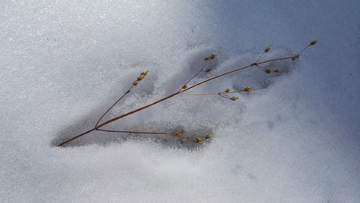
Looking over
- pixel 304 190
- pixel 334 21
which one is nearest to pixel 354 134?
pixel 304 190

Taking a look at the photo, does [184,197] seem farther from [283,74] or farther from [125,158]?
[283,74]

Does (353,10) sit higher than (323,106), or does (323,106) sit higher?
(353,10)

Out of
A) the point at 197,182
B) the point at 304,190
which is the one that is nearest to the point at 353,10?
the point at 304,190

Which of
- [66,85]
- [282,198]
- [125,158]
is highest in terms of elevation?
[66,85]

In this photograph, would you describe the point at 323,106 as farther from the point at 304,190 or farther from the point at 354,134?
the point at 304,190

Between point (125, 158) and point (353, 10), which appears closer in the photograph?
point (125, 158)

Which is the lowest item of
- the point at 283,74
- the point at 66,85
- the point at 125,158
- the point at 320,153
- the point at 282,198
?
the point at 282,198
